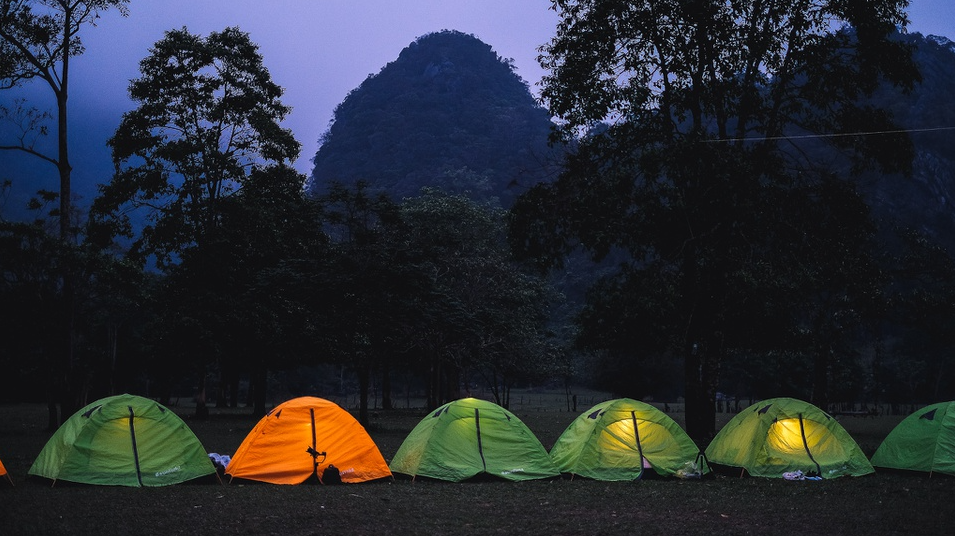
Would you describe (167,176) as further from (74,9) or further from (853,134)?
(853,134)

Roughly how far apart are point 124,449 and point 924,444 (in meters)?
15.5

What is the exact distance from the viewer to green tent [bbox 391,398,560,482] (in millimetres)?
14734

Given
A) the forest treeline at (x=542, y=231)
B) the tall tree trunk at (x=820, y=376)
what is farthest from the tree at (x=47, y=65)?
the tall tree trunk at (x=820, y=376)

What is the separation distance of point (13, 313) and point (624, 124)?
2632 cm

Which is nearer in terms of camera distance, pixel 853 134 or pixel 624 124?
pixel 853 134

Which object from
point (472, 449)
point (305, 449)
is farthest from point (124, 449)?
point (472, 449)

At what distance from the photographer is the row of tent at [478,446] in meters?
13.9

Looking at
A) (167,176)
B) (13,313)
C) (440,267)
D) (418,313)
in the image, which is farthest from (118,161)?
(440,267)

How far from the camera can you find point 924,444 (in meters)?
15.3

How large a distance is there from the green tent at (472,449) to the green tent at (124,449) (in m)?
3.94

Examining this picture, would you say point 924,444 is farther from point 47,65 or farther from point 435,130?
point 435,130

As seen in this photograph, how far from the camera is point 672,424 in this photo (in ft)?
51.0

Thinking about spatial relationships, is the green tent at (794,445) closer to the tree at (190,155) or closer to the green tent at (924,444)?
the green tent at (924,444)

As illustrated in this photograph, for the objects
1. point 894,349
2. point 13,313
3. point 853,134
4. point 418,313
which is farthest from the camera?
point 894,349
